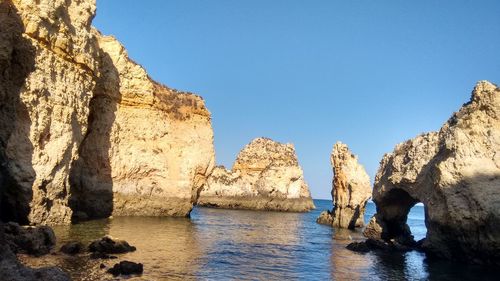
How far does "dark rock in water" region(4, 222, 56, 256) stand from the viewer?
16516mm

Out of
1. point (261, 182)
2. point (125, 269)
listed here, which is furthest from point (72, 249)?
point (261, 182)

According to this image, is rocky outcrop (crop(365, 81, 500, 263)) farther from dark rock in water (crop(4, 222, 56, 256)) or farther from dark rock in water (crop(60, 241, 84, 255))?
dark rock in water (crop(4, 222, 56, 256))

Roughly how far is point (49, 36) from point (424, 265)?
81.1ft

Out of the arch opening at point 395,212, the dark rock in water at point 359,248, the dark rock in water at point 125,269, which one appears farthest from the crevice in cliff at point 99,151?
the arch opening at point 395,212

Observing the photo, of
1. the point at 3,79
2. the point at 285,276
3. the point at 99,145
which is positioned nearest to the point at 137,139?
the point at 99,145

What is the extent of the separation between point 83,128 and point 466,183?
2411 centimetres

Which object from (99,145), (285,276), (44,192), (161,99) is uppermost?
(161,99)

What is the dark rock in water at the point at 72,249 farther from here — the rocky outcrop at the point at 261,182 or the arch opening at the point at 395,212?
the rocky outcrop at the point at 261,182

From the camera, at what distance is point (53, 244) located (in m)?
18.7

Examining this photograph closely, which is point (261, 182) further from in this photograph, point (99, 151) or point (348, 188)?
point (99, 151)

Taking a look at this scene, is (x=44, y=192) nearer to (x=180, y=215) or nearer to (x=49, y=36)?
(x=49, y=36)

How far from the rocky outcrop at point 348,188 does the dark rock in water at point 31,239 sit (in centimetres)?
3825

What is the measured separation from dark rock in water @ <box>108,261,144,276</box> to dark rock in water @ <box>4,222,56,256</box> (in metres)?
3.37

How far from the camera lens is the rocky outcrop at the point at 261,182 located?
8856 centimetres
